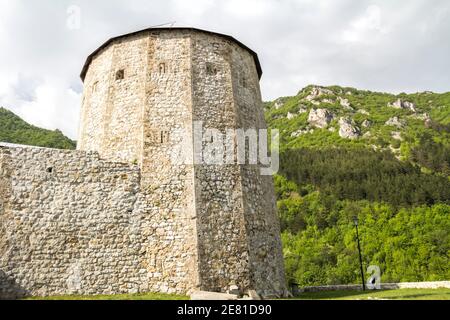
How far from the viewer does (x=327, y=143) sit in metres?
100

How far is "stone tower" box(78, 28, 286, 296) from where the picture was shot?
48.3 feet

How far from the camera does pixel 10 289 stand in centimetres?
1344

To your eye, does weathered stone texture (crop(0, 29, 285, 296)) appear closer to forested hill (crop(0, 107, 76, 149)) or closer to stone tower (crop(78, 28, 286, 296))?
stone tower (crop(78, 28, 286, 296))

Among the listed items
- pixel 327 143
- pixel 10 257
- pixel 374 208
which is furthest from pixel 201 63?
pixel 327 143

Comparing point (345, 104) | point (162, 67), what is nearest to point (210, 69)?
point (162, 67)

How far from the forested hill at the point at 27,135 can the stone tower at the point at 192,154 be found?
619 inches

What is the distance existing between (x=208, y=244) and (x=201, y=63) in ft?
27.4

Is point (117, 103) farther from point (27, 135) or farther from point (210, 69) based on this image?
point (27, 135)

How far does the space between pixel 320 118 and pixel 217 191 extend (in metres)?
97.8

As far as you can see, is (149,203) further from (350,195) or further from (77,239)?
(350,195)

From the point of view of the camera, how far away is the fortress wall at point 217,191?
14649 mm

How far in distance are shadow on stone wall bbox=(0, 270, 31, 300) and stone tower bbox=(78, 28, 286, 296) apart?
4.34 metres


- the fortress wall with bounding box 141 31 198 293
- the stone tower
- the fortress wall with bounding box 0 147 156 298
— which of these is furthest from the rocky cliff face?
the fortress wall with bounding box 0 147 156 298

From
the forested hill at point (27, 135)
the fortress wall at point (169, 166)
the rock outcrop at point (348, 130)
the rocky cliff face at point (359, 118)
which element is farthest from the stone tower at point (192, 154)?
the rock outcrop at point (348, 130)
